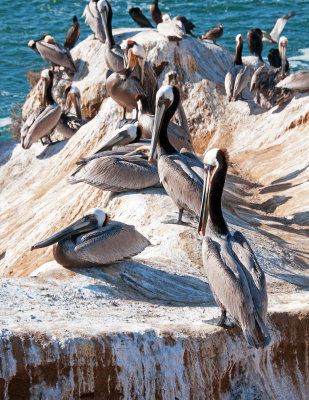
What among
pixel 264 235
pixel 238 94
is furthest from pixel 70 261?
pixel 238 94

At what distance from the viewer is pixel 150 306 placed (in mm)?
5871

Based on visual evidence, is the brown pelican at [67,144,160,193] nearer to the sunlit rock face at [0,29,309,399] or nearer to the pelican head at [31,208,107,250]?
the sunlit rock face at [0,29,309,399]

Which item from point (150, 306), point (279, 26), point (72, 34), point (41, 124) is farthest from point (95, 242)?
point (279, 26)

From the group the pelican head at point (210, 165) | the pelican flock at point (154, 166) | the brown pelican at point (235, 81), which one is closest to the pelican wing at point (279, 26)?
the pelican flock at point (154, 166)

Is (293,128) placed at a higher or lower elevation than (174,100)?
lower

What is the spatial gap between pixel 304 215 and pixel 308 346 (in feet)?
13.5

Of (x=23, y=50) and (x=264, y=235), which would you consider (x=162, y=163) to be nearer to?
(x=264, y=235)

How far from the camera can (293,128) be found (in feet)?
40.4

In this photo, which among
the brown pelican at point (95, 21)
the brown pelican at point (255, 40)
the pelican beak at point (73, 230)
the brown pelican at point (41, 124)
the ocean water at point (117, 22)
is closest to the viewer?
the pelican beak at point (73, 230)

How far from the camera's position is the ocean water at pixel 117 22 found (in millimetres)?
26156

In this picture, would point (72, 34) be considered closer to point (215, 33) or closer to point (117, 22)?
point (215, 33)

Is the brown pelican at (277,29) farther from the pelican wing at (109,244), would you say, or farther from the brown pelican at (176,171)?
the pelican wing at (109,244)

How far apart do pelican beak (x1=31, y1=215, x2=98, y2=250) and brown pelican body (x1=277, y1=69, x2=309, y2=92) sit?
6.88 metres

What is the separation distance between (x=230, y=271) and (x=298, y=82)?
26.7 ft
